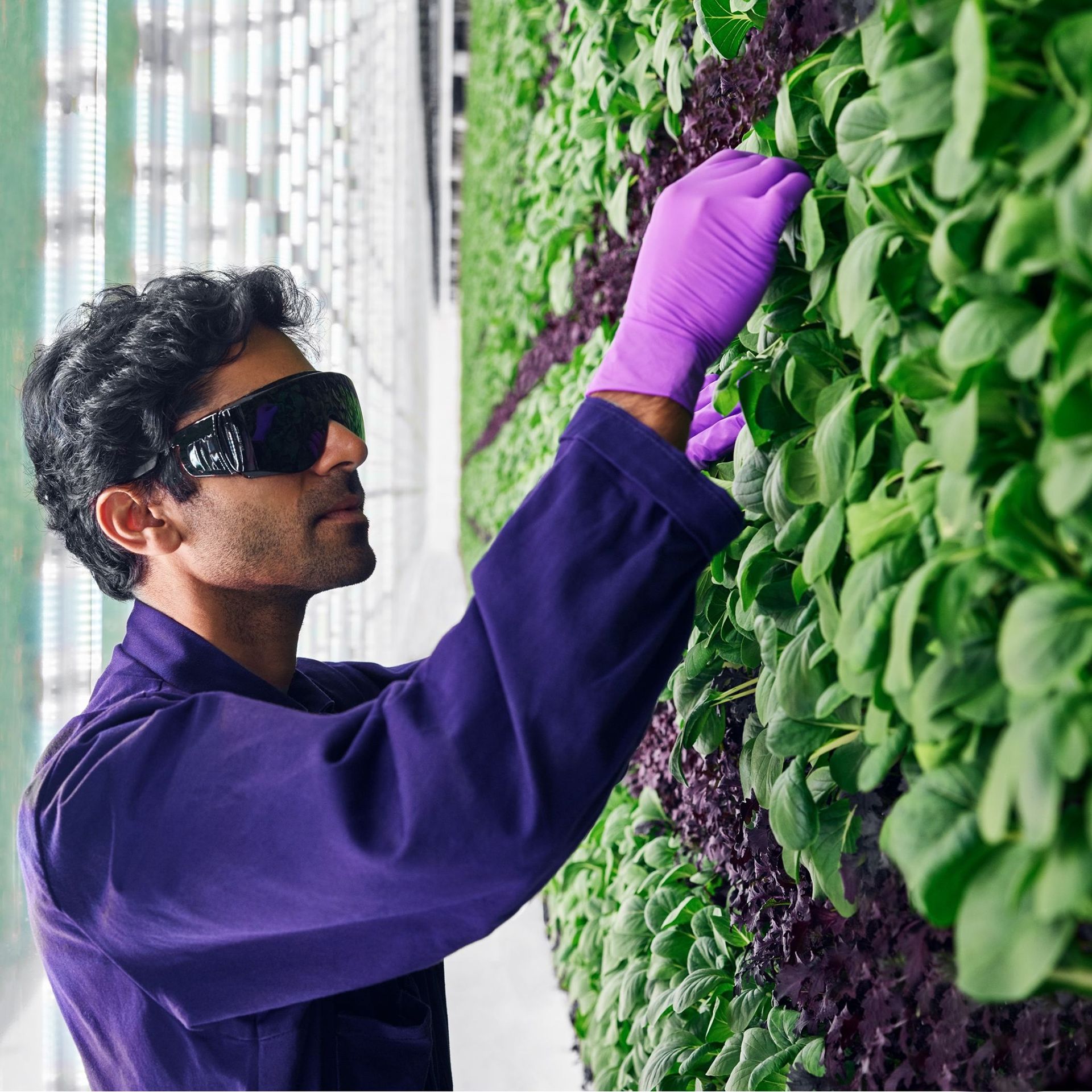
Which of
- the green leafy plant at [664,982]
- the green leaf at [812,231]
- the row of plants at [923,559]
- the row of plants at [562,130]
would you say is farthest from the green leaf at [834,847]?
the row of plants at [562,130]

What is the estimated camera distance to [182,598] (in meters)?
1.46

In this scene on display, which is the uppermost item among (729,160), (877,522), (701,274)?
(729,160)

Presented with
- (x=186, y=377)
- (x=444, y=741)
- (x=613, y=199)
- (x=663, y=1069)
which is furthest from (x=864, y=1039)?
(x=613, y=199)

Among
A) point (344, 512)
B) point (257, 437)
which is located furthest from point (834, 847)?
point (257, 437)

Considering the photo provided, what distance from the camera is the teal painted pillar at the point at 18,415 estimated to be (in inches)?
69.9

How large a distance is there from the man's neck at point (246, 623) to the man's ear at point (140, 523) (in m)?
0.08

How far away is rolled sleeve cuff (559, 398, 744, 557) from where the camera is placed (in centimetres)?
92

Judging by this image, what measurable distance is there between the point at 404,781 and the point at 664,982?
920 millimetres

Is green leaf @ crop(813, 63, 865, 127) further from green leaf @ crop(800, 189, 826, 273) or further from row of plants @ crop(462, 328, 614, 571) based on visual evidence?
row of plants @ crop(462, 328, 614, 571)

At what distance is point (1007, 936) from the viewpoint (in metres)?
0.59

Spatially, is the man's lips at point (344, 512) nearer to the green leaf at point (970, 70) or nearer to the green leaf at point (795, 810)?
the green leaf at point (795, 810)

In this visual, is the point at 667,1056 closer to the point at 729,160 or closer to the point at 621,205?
the point at 729,160

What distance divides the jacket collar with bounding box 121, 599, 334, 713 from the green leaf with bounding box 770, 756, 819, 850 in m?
0.69

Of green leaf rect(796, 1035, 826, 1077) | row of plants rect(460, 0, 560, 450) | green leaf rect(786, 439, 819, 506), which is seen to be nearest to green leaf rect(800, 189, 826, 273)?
green leaf rect(786, 439, 819, 506)
